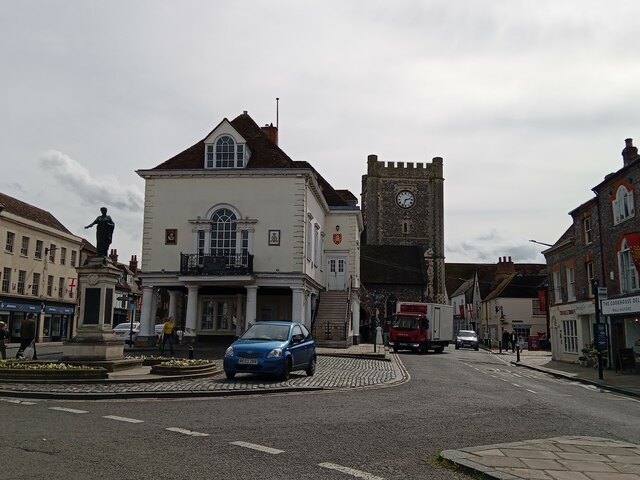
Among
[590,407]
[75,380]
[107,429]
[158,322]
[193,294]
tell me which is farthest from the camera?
[158,322]

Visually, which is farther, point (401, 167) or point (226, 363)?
point (401, 167)

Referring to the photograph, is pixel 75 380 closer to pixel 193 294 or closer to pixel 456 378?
pixel 456 378

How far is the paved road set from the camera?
6.46m

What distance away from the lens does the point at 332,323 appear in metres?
35.1

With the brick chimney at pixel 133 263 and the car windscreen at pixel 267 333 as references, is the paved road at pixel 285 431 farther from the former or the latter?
the brick chimney at pixel 133 263

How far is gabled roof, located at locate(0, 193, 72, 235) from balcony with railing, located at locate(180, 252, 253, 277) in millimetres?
18256

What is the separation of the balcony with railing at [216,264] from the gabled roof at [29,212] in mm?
18256

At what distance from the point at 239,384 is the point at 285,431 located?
6.00m

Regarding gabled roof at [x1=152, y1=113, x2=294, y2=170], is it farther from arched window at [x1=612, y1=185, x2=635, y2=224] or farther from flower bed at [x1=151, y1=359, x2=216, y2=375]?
flower bed at [x1=151, y1=359, x2=216, y2=375]

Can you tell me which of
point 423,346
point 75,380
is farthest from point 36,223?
point 75,380

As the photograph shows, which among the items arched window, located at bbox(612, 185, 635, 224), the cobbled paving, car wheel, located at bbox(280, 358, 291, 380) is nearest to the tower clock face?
arched window, located at bbox(612, 185, 635, 224)

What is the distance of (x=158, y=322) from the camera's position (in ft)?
128

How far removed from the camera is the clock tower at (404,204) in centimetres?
7419

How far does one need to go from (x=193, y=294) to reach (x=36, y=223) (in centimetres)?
2097
